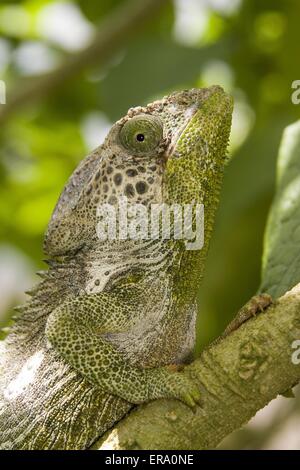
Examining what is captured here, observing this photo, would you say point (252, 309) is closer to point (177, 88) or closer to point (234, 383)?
point (234, 383)

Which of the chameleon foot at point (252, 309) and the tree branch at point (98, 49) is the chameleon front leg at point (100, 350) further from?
the tree branch at point (98, 49)

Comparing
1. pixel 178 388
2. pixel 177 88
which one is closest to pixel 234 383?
pixel 178 388

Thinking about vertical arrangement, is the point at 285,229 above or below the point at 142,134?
below

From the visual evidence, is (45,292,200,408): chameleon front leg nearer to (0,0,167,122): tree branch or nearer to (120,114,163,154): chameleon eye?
(120,114,163,154): chameleon eye

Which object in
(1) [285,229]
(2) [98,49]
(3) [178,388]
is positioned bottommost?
(3) [178,388]

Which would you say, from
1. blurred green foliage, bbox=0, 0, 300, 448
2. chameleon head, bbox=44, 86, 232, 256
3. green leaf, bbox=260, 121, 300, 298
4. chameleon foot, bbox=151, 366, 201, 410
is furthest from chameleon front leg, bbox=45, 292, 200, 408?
blurred green foliage, bbox=0, 0, 300, 448

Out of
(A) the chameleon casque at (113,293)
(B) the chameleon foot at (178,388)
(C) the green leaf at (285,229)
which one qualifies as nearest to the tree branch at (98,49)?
(A) the chameleon casque at (113,293)
